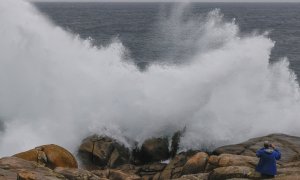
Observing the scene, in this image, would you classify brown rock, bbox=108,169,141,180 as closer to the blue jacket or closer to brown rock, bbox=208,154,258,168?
brown rock, bbox=208,154,258,168

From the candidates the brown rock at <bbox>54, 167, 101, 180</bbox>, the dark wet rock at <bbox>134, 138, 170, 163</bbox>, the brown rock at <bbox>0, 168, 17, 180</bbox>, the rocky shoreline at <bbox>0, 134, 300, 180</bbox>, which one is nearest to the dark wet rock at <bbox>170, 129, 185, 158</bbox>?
the rocky shoreline at <bbox>0, 134, 300, 180</bbox>

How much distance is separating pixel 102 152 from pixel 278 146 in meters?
8.29

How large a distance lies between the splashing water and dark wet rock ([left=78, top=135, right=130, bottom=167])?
115 cm

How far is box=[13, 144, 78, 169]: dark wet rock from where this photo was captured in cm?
1716

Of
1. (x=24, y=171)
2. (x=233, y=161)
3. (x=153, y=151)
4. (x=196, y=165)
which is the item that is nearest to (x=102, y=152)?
(x=153, y=151)

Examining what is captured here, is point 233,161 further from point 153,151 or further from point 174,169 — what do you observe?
point 153,151

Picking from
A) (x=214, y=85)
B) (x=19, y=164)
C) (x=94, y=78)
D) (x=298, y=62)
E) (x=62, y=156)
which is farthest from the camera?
(x=298, y=62)

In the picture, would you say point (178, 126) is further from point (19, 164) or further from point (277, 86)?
point (19, 164)

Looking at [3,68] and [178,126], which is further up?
[3,68]

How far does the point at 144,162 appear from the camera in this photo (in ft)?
68.7

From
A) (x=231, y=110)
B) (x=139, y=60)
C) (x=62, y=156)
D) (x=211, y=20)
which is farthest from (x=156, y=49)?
(x=62, y=156)

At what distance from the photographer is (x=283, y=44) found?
195 feet

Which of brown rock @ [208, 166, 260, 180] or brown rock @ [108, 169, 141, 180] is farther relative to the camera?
brown rock @ [108, 169, 141, 180]

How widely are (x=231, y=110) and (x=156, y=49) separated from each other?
30232mm
